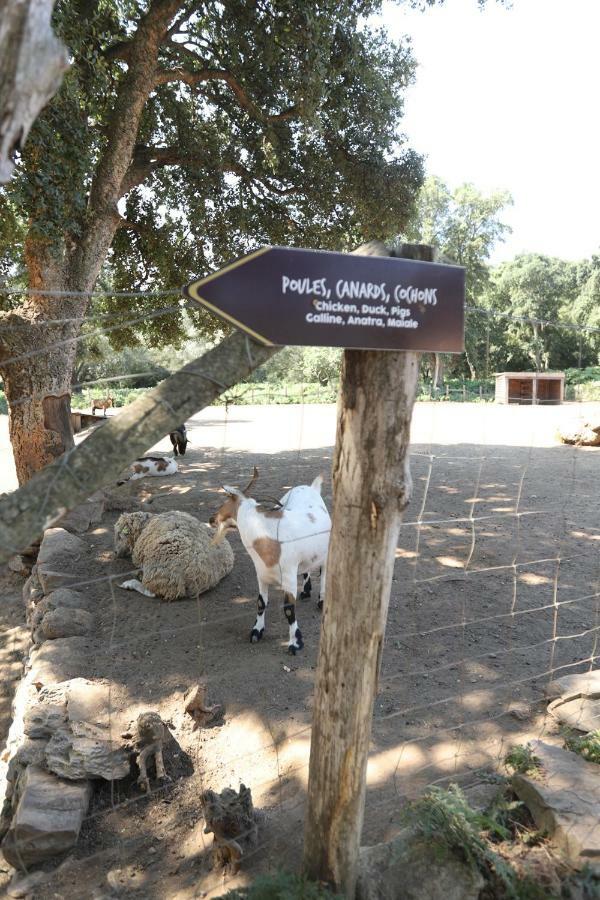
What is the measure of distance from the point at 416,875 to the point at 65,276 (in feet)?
26.3

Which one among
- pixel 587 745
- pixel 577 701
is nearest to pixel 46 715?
pixel 587 745

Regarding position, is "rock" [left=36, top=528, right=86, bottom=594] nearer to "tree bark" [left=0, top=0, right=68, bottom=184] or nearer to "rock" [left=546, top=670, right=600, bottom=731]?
"rock" [left=546, top=670, right=600, bottom=731]

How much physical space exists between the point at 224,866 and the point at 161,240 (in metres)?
9.88

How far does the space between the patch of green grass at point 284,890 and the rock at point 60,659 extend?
8.16 ft

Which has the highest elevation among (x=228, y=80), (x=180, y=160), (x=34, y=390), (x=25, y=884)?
(x=228, y=80)

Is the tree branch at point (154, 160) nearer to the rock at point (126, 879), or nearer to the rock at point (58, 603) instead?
the rock at point (58, 603)

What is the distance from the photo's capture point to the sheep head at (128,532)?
661 centimetres

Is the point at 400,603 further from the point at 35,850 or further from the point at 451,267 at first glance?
the point at 451,267

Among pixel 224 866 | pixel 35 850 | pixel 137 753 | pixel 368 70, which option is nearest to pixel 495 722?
pixel 224 866

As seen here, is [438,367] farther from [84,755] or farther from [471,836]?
[84,755]

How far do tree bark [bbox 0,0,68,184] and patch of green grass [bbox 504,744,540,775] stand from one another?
10.4 feet

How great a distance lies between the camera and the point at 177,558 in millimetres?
5793

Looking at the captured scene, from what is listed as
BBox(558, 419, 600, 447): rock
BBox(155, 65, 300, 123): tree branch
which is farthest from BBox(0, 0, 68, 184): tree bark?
BBox(558, 419, 600, 447): rock

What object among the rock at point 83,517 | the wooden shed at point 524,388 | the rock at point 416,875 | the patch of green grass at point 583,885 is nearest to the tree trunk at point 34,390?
the rock at point 83,517
